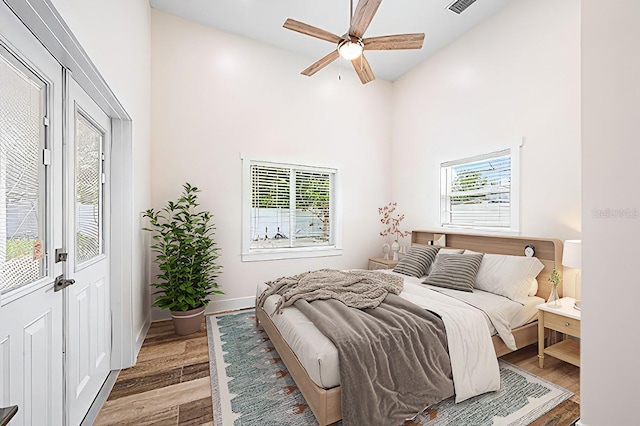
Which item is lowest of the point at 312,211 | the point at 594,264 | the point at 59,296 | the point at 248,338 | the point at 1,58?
the point at 248,338

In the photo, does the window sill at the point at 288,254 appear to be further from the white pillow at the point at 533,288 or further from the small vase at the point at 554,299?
the small vase at the point at 554,299

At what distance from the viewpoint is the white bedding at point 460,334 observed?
1.74m

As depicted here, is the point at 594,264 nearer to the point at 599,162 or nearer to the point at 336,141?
the point at 599,162

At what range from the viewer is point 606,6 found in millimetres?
1501

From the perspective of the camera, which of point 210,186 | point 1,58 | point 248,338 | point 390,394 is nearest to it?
point 1,58

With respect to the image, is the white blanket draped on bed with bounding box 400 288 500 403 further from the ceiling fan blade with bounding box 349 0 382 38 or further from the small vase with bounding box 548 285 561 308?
the ceiling fan blade with bounding box 349 0 382 38

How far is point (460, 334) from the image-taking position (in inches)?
83.0

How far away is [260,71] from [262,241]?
2460mm

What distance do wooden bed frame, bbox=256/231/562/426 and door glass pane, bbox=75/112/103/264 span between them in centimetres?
156

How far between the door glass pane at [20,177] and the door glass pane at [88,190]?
0.49m

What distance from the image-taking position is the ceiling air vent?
3239 millimetres

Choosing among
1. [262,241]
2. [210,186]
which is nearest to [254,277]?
[262,241]

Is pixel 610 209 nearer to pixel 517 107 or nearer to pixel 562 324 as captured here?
pixel 562 324

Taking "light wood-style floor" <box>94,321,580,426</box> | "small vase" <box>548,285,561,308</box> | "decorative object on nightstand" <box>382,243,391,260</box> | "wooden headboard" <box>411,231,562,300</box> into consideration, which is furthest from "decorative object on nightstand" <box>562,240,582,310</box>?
"decorative object on nightstand" <box>382,243,391,260</box>
